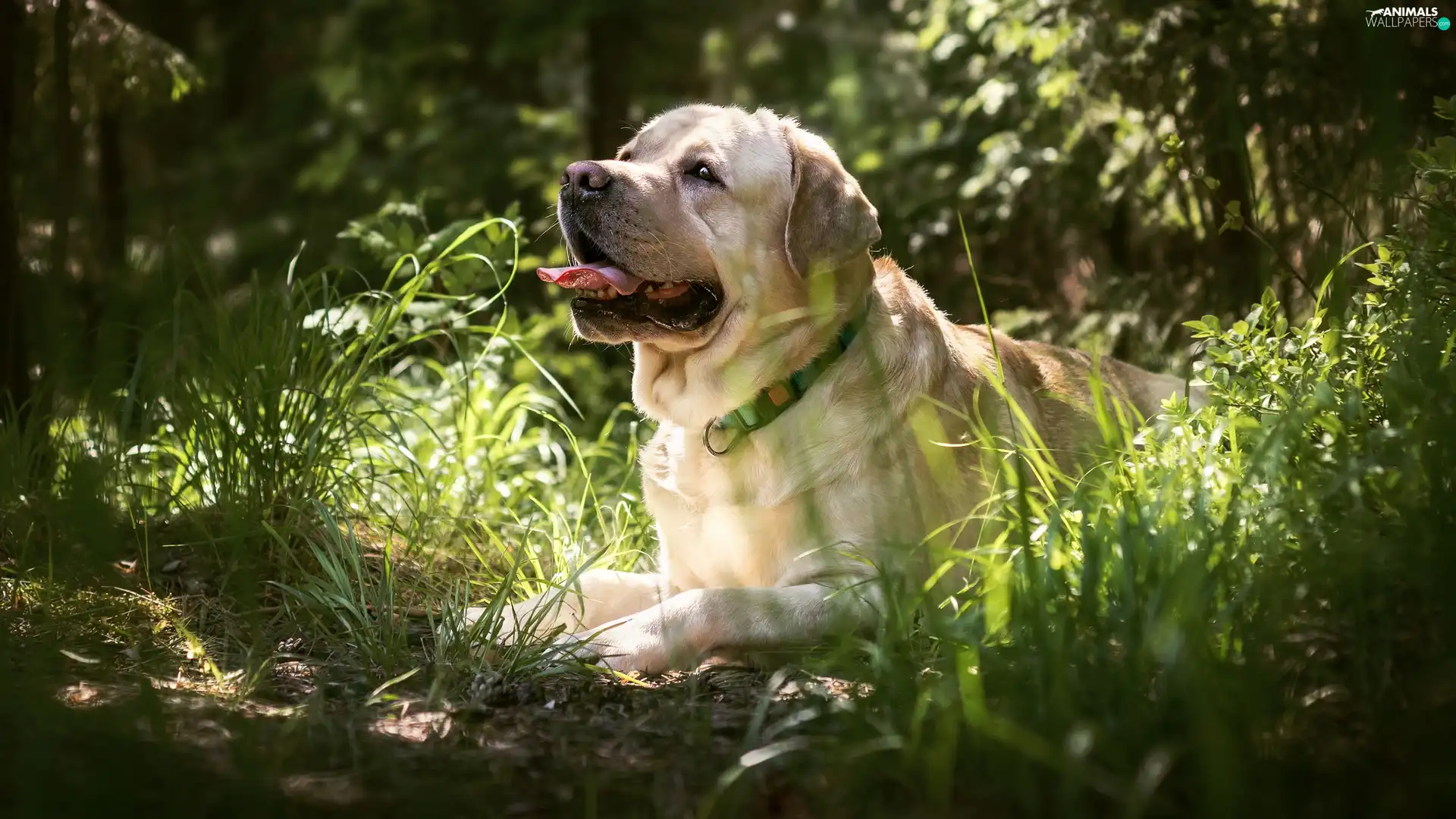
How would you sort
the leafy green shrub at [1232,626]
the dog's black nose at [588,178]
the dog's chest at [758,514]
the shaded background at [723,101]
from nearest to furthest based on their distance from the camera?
the leafy green shrub at [1232,626] → the dog's chest at [758,514] → the dog's black nose at [588,178] → the shaded background at [723,101]

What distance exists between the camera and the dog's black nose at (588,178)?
10.7 feet

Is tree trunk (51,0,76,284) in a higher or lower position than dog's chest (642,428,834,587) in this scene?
higher

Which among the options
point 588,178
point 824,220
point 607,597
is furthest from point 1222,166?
point 607,597

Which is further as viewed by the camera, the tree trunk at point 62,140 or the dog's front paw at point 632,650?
the tree trunk at point 62,140

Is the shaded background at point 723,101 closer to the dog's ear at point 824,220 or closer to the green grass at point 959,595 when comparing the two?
the green grass at point 959,595

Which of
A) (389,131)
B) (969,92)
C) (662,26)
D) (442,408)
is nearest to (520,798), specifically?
(442,408)

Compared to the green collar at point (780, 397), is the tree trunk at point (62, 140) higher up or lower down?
higher up

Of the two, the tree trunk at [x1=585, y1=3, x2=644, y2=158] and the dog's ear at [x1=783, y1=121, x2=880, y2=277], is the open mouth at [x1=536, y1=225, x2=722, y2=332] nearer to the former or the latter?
the dog's ear at [x1=783, y1=121, x2=880, y2=277]

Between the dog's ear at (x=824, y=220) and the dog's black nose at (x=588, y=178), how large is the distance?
1.70 feet

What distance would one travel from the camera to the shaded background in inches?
161

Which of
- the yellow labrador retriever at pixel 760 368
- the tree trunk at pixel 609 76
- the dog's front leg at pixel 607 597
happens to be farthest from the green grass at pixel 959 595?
the tree trunk at pixel 609 76

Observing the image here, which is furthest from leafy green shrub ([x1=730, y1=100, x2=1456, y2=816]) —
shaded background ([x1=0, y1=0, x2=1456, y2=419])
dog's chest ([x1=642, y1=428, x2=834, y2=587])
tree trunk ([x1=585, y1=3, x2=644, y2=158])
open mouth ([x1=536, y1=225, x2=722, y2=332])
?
tree trunk ([x1=585, y1=3, x2=644, y2=158])

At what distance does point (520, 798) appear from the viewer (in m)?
1.87

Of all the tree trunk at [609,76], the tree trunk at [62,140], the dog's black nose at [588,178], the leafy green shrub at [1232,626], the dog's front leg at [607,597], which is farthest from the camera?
the tree trunk at [609,76]
